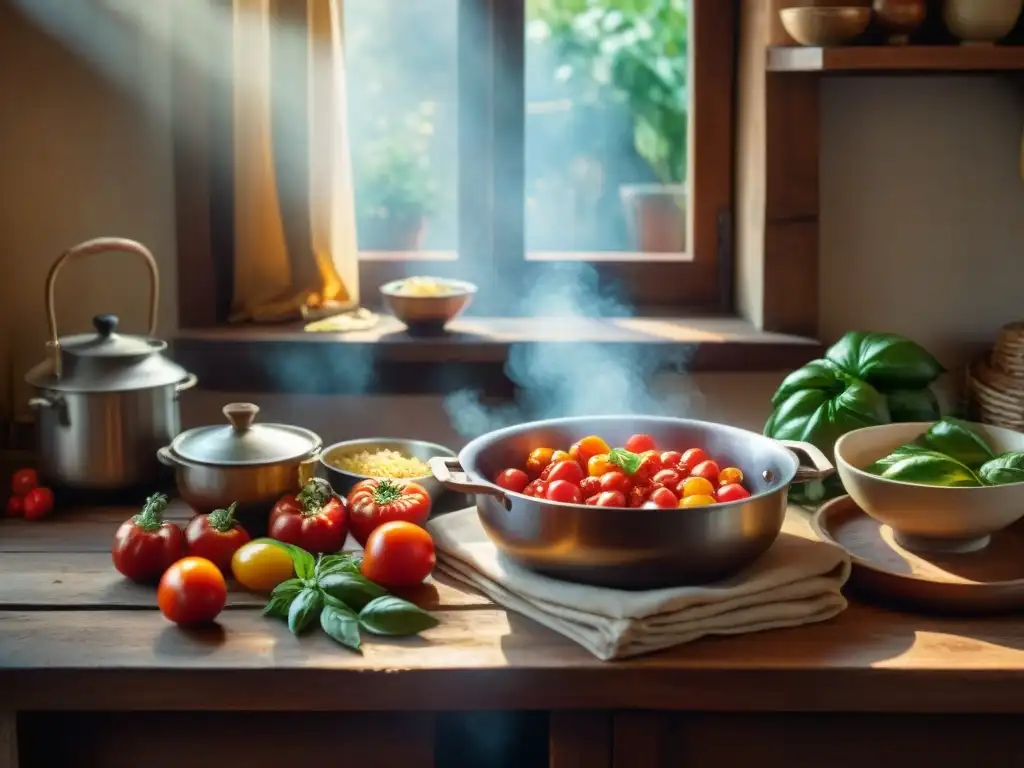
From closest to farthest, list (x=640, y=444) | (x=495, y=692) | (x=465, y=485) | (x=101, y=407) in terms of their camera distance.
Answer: (x=495, y=692) < (x=465, y=485) < (x=640, y=444) < (x=101, y=407)

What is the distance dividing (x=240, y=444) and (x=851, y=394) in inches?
34.2

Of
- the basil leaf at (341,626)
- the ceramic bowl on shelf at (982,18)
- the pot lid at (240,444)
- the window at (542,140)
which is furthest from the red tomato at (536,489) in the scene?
the ceramic bowl on shelf at (982,18)

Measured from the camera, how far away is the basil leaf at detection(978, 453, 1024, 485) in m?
1.56

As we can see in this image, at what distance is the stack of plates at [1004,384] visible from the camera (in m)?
1.98

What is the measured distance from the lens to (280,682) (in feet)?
4.42

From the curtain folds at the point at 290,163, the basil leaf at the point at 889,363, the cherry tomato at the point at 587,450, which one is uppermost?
the curtain folds at the point at 290,163

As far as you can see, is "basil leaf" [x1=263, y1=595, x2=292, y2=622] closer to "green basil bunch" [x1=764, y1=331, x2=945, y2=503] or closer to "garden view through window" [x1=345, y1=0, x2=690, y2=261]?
"green basil bunch" [x1=764, y1=331, x2=945, y2=503]

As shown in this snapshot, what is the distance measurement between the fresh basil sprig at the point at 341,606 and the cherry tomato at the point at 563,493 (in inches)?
7.7

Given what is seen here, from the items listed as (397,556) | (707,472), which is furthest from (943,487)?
(397,556)

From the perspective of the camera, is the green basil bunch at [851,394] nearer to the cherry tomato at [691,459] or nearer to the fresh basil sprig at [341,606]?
the cherry tomato at [691,459]

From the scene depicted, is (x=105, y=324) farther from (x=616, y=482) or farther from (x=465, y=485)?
(x=616, y=482)

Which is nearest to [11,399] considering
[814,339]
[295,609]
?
[295,609]

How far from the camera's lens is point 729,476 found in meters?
1.57

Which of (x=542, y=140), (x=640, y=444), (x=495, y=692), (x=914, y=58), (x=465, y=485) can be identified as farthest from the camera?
(x=542, y=140)
